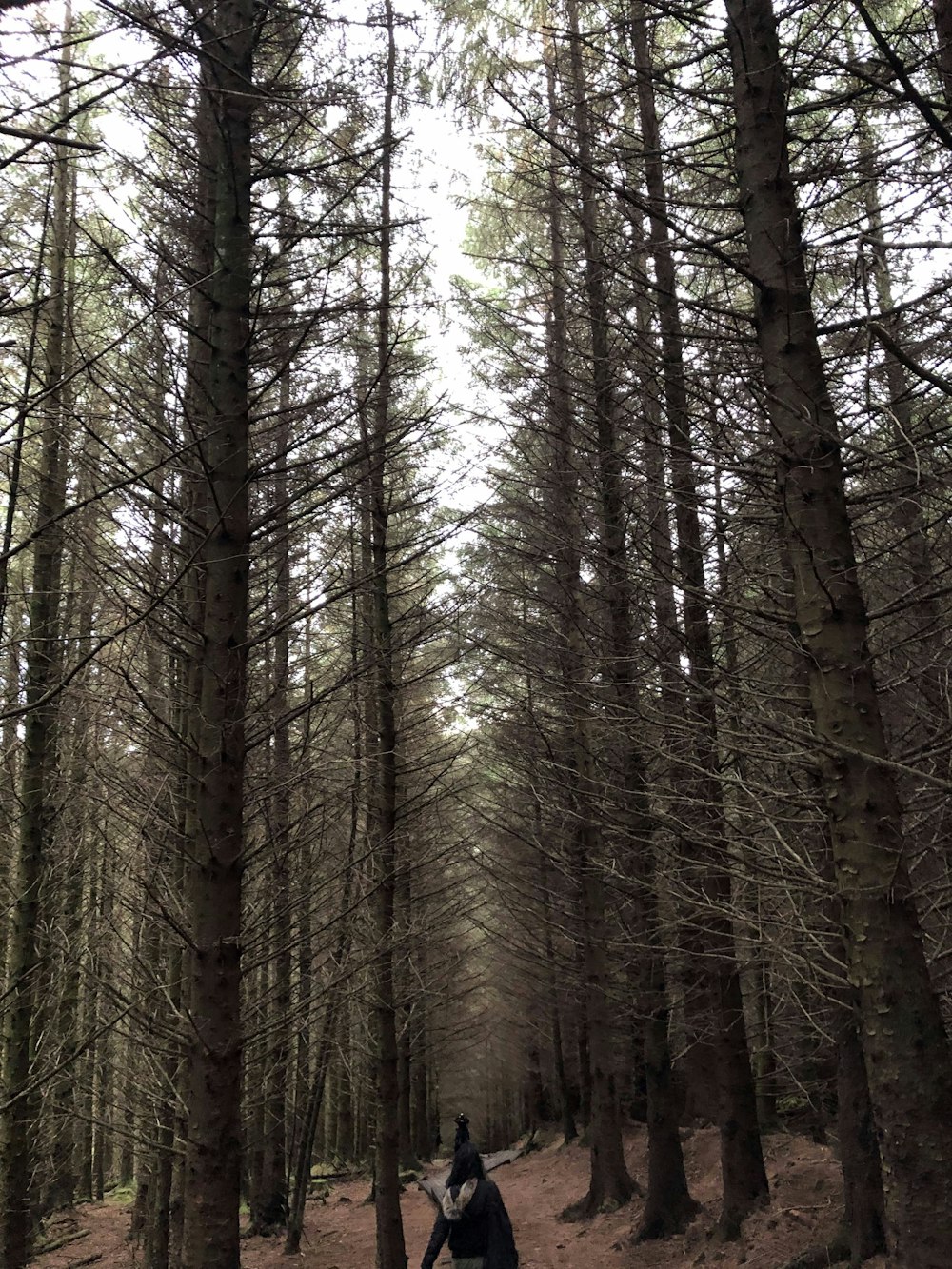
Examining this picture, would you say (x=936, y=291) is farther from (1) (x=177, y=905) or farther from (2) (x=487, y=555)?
(2) (x=487, y=555)

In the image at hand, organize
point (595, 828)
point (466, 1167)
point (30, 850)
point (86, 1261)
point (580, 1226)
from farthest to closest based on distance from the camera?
point (86, 1261) → point (580, 1226) → point (595, 828) → point (30, 850) → point (466, 1167)

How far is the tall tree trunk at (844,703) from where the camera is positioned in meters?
2.88

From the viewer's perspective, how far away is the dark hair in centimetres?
596

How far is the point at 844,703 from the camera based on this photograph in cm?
339

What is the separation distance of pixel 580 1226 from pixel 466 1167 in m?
6.32

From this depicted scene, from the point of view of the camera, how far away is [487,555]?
11602mm

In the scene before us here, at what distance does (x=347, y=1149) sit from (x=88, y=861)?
1919 centimetres

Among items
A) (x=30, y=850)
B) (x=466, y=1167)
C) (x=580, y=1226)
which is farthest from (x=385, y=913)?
(x=580, y=1226)

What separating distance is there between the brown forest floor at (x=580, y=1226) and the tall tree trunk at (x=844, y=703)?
4.15 metres

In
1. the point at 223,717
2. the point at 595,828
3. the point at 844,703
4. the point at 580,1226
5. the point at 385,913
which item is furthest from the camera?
the point at 580,1226

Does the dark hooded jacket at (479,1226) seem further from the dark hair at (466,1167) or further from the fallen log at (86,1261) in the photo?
the fallen log at (86,1261)

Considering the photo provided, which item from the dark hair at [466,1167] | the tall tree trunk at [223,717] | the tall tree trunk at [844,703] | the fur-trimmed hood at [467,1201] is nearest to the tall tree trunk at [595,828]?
the dark hair at [466,1167]

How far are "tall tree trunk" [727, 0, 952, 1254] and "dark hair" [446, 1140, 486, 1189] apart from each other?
3738 millimetres

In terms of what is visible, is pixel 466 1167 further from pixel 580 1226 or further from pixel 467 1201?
pixel 580 1226
